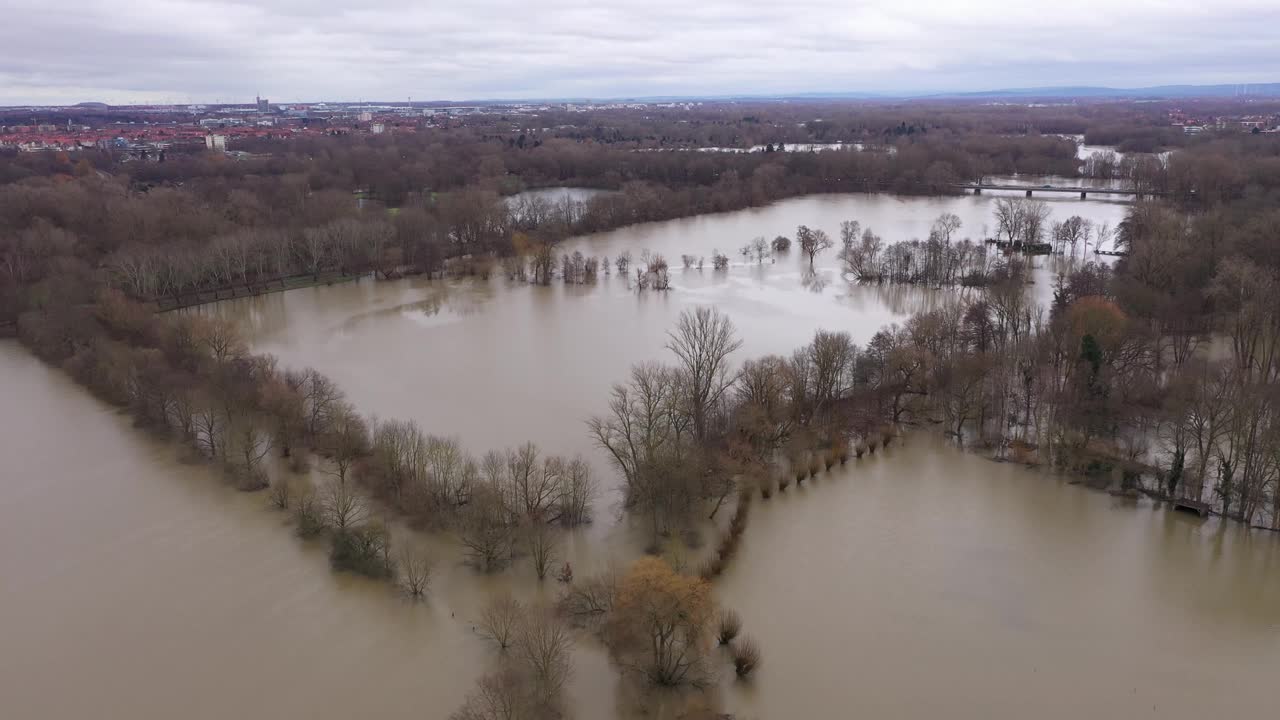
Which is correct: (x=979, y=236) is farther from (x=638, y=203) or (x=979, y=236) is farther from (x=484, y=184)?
(x=484, y=184)

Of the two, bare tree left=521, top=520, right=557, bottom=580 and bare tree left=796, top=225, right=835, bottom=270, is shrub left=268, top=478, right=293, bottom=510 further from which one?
bare tree left=796, top=225, right=835, bottom=270

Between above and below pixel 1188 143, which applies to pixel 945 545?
below

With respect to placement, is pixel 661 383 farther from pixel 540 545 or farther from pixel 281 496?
pixel 281 496

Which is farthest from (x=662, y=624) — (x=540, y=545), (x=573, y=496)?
(x=573, y=496)

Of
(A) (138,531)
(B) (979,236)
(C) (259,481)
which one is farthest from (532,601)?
(B) (979,236)

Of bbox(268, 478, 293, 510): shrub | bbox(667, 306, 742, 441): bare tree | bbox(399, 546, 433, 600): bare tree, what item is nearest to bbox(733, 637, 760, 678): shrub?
bbox(399, 546, 433, 600): bare tree

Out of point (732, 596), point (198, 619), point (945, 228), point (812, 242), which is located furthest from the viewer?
point (945, 228)
